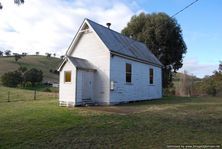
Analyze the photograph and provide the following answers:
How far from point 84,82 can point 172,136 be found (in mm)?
10482

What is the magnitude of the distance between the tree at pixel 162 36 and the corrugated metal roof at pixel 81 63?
739 inches

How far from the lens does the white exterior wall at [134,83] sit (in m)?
19.0

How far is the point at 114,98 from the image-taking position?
18906 millimetres

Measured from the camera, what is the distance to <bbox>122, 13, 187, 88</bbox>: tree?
36.5 metres

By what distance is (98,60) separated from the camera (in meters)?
19.1

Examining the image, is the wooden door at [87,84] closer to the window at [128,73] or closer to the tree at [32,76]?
the window at [128,73]

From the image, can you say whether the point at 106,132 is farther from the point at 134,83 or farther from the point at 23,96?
the point at 23,96

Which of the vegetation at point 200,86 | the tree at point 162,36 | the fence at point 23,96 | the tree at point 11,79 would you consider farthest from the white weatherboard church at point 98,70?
the tree at point 11,79

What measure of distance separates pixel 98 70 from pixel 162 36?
1971 centimetres

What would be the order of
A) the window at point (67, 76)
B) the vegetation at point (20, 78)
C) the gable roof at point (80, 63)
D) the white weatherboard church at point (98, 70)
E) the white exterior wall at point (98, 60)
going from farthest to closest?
1. the vegetation at point (20, 78)
2. the white exterior wall at point (98, 60)
3. the window at point (67, 76)
4. the white weatherboard church at point (98, 70)
5. the gable roof at point (80, 63)

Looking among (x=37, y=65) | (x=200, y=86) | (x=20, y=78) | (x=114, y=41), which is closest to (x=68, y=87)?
(x=114, y=41)

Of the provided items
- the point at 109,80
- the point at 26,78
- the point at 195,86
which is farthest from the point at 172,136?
the point at 26,78

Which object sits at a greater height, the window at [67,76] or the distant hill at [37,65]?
the distant hill at [37,65]

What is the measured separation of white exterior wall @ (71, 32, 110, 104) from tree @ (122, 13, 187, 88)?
18.1 metres
